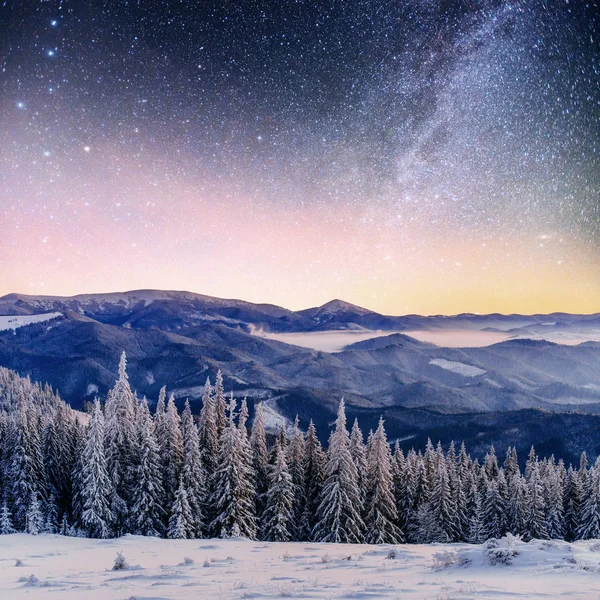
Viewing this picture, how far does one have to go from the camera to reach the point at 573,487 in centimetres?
6250

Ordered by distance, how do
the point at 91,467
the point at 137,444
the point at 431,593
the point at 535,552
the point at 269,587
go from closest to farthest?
the point at 431,593
the point at 269,587
the point at 535,552
the point at 91,467
the point at 137,444

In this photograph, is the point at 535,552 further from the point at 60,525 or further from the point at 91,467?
the point at 60,525

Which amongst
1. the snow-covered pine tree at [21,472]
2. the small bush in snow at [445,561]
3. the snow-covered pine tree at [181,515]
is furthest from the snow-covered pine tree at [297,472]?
the small bush in snow at [445,561]

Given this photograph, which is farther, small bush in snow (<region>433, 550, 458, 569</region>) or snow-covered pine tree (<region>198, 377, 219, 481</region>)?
snow-covered pine tree (<region>198, 377, 219, 481</region>)

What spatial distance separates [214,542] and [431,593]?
20.6 m

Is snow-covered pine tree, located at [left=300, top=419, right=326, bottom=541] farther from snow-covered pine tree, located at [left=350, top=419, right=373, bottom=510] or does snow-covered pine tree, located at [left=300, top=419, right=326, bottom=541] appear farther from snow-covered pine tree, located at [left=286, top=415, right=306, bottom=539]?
snow-covered pine tree, located at [left=350, top=419, right=373, bottom=510]

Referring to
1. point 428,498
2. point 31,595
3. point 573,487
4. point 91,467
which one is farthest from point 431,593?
point 573,487

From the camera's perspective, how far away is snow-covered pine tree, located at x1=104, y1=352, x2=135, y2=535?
41.6 m

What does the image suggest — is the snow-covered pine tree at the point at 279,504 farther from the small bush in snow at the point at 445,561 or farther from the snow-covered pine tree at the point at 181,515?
the small bush in snow at the point at 445,561

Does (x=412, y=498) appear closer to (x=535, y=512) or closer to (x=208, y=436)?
(x=535, y=512)

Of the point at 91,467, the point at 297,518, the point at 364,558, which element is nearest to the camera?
the point at 364,558

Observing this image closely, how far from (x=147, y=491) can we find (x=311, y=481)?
1703cm

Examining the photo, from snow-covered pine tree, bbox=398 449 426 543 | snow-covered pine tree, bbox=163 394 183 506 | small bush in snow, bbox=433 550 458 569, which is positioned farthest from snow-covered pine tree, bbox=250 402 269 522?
small bush in snow, bbox=433 550 458 569

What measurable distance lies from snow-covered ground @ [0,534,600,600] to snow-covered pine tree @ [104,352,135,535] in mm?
19246
